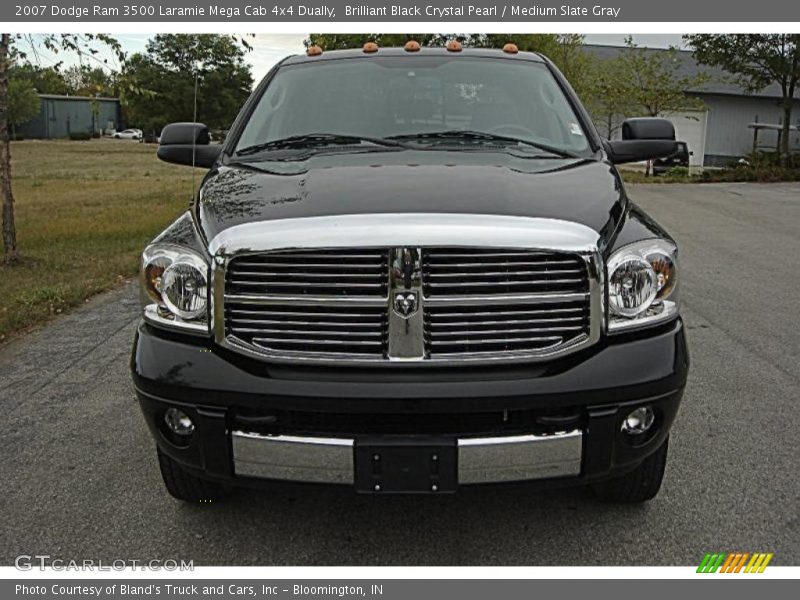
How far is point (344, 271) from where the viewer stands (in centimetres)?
247

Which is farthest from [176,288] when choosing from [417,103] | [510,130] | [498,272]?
[510,130]

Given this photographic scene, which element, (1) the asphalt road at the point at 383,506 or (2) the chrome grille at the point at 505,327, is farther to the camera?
(1) the asphalt road at the point at 383,506

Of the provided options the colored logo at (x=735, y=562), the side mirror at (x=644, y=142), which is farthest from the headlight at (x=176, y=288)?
the side mirror at (x=644, y=142)

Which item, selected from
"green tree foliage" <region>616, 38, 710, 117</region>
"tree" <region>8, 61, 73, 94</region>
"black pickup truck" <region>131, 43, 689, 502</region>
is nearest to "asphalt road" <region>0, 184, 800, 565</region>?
"black pickup truck" <region>131, 43, 689, 502</region>

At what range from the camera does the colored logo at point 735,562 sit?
2693mm

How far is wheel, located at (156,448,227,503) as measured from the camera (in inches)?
117

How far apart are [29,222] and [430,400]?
12135 mm

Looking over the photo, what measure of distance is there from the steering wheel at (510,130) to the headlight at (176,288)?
1675 mm

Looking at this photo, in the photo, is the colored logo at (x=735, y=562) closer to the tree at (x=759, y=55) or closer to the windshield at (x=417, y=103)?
the windshield at (x=417, y=103)

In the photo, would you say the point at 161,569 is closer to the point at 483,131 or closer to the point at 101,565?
the point at 101,565

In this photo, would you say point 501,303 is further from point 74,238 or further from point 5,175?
point 74,238

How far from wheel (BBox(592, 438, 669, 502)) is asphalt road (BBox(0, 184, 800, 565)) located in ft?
0.21

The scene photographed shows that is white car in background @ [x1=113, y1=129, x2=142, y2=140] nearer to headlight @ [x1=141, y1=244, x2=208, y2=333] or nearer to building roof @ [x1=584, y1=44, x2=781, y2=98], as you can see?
building roof @ [x1=584, y1=44, x2=781, y2=98]
